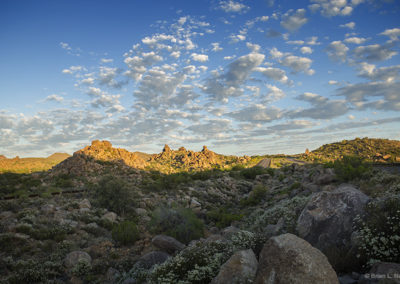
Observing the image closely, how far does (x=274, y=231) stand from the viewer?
1002 cm

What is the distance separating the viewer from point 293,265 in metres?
4.59

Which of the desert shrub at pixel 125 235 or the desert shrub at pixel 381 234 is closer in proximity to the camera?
the desert shrub at pixel 381 234

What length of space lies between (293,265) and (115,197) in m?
19.1

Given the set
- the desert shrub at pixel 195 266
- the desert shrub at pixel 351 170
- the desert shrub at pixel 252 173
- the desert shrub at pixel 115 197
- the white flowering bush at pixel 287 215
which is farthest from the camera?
the desert shrub at pixel 252 173

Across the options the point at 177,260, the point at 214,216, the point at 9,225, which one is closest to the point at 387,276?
the point at 177,260

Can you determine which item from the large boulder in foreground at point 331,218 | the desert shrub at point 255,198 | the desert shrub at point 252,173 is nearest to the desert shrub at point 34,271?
the large boulder in foreground at point 331,218

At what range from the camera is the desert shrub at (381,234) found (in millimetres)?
5525

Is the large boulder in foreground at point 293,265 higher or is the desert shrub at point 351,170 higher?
the desert shrub at point 351,170

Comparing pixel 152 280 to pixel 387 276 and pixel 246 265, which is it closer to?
pixel 246 265

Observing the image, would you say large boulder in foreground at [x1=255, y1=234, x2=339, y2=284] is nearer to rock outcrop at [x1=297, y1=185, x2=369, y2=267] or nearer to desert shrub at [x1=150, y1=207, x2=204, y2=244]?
rock outcrop at [x1=297, y1=185, x2=369, y2=267]

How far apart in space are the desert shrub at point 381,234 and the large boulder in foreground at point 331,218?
48cm

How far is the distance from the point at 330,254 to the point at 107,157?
51671mm

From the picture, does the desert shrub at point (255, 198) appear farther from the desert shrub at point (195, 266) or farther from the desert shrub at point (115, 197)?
the desert shrub at point (195, 266)

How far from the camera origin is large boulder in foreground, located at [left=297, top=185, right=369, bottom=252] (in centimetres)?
732
